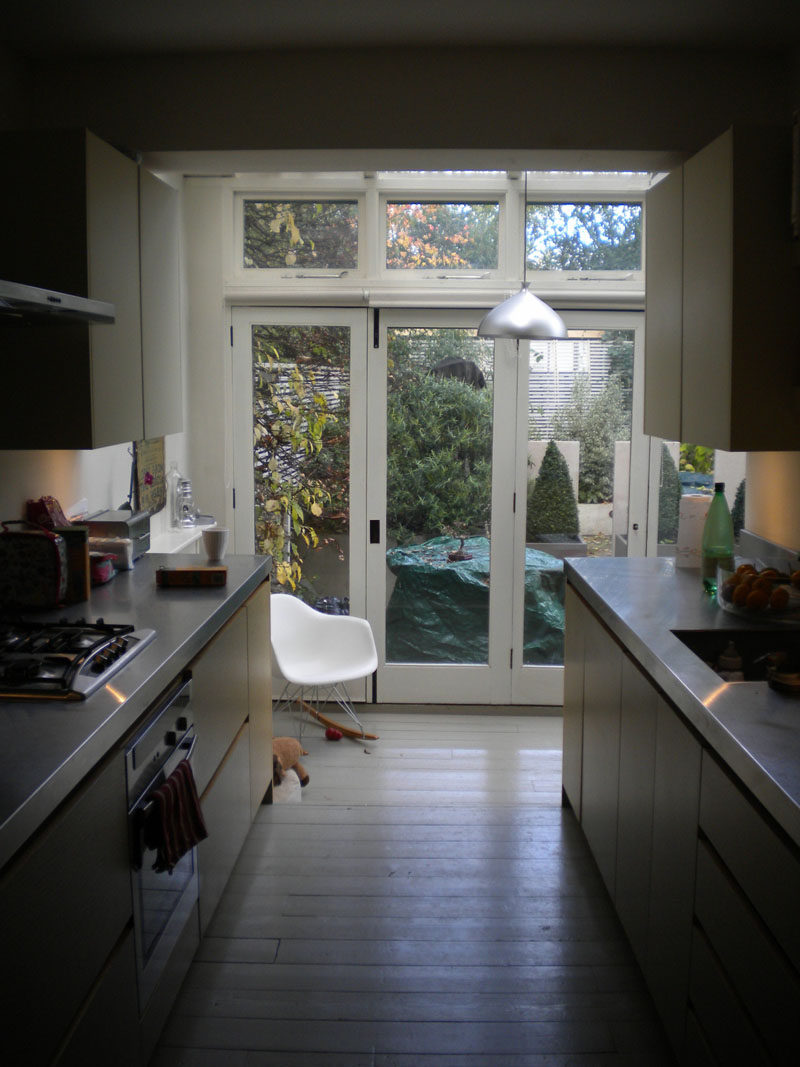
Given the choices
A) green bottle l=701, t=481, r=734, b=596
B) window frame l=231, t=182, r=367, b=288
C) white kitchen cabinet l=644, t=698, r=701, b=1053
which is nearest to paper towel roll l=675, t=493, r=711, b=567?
green bottle l=701, t=481, r=734, b=596

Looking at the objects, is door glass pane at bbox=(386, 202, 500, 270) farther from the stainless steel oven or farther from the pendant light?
the stainless steel oven

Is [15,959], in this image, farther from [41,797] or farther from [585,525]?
[585,525]

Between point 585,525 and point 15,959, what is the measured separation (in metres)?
3.97

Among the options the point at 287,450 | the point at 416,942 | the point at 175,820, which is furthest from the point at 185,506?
→ the point at 175,820

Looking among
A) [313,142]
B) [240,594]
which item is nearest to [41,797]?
[240,594]

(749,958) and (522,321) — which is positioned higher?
(522,321)

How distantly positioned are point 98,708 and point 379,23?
86.3 inches

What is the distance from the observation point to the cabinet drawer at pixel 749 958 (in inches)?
58.8

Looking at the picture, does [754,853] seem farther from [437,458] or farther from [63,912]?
[437,458]

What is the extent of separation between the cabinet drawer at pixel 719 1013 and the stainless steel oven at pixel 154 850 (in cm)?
116

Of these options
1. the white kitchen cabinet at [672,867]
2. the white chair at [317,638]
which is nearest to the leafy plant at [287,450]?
the white chair at [317,638]

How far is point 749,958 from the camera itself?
1.66 meters

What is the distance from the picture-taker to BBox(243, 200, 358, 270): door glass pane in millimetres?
4785

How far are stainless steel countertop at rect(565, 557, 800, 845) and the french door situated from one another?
142cm
